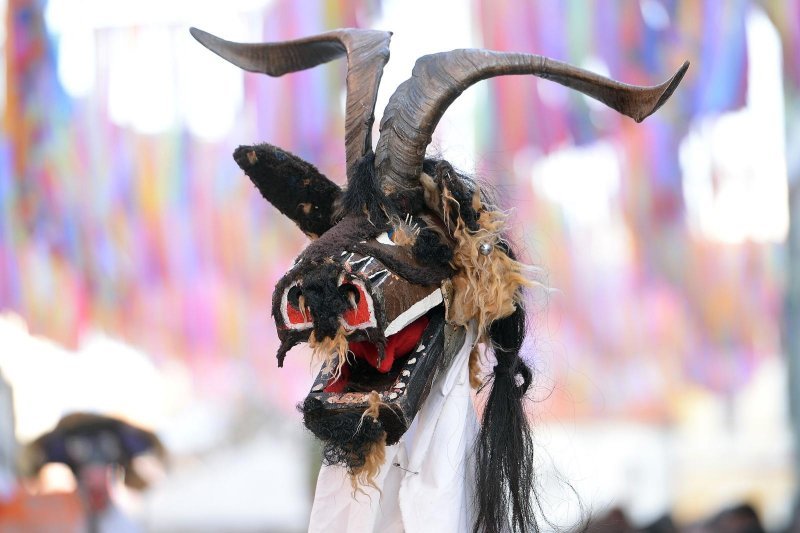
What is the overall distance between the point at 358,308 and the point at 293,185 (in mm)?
414

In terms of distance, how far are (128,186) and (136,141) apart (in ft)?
1.01

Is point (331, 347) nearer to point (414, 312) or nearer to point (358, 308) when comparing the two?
point (358, 308)

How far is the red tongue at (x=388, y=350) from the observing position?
216 cm

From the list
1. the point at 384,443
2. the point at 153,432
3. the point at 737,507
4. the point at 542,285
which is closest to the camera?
the point at 384,443

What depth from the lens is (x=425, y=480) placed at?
2.20m

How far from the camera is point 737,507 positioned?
6191 mm

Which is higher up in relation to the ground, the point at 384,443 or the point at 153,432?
the point at 384,443

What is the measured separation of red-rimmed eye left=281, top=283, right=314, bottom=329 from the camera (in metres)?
2.00

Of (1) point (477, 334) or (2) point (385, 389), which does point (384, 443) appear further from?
(1) point (477, 334)

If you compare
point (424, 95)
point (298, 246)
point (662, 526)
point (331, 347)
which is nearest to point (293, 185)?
point (424, 95)

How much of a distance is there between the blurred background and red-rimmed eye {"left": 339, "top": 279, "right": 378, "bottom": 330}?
15.3ft

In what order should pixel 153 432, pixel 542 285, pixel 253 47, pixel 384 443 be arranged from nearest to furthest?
pixel 384 443 < pixel 542 285 < pixel 253 47 < pixel 153 432

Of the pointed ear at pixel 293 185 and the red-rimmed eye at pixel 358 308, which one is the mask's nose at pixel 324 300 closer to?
the red-rimmed eye at pixel 358 308

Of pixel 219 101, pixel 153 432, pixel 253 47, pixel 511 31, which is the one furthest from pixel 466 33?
pixel 253 47
